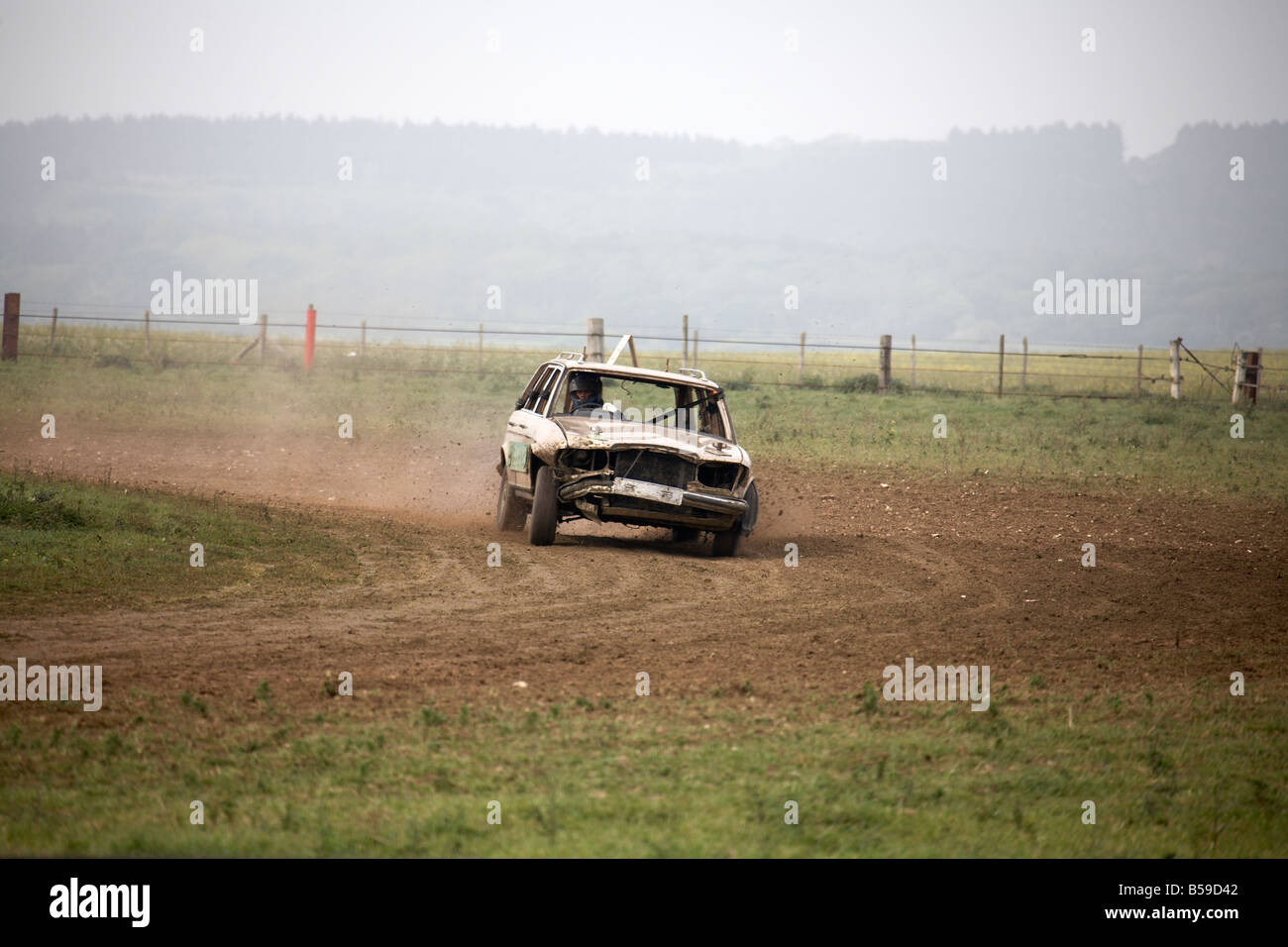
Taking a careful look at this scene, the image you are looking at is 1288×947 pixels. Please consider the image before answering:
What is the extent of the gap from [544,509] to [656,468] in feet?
4.05

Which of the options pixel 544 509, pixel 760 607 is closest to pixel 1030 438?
pixel 544 509

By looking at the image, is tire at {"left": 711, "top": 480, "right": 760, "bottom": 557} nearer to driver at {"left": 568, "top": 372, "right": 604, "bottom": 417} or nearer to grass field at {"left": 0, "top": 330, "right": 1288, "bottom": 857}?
driver at {"left": 568, "top": 372, "right": 604, "bottom": 417}

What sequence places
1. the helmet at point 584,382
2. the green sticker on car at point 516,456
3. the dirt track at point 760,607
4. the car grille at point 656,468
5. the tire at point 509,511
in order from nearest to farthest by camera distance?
1. the dirt track at point 760,607
2. the car grille at point 656,468
3. the green sticker on car at point 516,456
4. the helmet at point 584,382
5. the tire at point 509,511

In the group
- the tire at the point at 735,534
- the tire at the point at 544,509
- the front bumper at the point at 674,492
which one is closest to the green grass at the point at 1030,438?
the tire at the point at 735,534

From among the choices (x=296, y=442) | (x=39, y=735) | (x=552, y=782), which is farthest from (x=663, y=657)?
(x=296, y=442)

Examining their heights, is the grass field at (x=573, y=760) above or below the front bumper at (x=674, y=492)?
below

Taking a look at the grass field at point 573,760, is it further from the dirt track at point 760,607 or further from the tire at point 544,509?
the tire at point 544,509

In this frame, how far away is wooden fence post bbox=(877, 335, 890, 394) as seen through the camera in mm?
30969

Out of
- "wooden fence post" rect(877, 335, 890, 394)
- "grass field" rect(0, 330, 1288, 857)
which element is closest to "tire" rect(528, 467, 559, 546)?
"grass field" rect(0, 330, 1288, 857)

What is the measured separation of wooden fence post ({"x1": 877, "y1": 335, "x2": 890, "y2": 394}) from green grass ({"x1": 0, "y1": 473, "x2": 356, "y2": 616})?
19.9m

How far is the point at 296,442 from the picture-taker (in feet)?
70.8

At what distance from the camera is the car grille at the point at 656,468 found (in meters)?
12.1

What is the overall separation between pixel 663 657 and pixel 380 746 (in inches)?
102

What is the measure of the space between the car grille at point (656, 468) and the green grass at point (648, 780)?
523 centimetres
